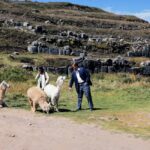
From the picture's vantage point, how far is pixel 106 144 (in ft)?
49.1

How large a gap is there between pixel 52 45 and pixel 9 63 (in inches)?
519

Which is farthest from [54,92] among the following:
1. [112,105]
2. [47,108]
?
[112,105]

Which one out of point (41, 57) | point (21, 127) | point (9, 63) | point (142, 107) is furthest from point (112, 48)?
point (21, 127)

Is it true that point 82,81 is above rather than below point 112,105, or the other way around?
above

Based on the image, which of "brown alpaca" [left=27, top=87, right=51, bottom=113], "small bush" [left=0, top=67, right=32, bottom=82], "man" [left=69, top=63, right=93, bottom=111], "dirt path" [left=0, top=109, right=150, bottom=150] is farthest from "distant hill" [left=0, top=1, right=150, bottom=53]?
"dirt path" [left=0, top=109, right=150, bottom=150]

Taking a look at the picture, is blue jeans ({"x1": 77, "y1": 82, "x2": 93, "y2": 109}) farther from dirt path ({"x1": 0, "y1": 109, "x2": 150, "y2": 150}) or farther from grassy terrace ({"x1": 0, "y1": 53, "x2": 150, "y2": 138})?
dirt path ({"x1": 0, "y1": 109, "x2": 150, "y2": 150})

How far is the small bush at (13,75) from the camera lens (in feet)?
107

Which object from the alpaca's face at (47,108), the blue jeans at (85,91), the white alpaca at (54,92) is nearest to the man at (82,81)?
the blue jeans at (85,91)

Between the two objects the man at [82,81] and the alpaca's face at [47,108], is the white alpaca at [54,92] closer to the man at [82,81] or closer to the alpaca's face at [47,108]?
the alpaca's face at [47,108]

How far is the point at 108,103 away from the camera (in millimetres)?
25234

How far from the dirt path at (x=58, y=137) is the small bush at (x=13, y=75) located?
13940 mm

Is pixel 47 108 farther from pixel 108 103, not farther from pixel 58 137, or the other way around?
pixel 58 137

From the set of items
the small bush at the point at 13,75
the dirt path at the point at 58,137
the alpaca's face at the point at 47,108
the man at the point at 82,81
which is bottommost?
the small bush at the point at 13,75

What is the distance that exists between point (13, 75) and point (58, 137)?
17978 millimetres
